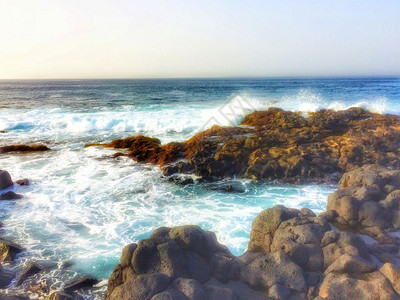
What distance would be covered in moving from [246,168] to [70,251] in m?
7.19

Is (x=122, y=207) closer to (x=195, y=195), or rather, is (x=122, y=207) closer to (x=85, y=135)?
(x=195, y=195)

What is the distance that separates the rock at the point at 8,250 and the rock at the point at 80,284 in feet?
6.15

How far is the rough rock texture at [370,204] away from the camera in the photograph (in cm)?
700

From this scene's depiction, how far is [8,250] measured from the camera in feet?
22.0

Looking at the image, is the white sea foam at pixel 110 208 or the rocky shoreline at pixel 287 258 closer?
the rocky shoreline at pixel 287 258

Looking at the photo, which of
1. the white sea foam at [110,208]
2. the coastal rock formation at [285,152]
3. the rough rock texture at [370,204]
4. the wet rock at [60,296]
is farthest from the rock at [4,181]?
the rough rock texture at [370,204]

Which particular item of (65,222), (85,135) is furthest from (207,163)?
(85,135)

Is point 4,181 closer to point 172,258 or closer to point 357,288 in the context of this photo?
point 172,258

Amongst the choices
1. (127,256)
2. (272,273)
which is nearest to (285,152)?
(272,273)

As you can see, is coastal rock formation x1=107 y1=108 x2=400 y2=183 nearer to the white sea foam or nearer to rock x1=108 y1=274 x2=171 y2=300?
the white sea foam

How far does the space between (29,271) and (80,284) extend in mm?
1214

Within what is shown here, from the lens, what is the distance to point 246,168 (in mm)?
12000

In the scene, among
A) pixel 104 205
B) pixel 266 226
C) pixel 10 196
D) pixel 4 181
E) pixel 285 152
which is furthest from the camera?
pixel 285 152

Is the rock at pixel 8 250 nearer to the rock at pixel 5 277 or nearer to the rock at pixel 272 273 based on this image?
the rock at pixel 5 277
